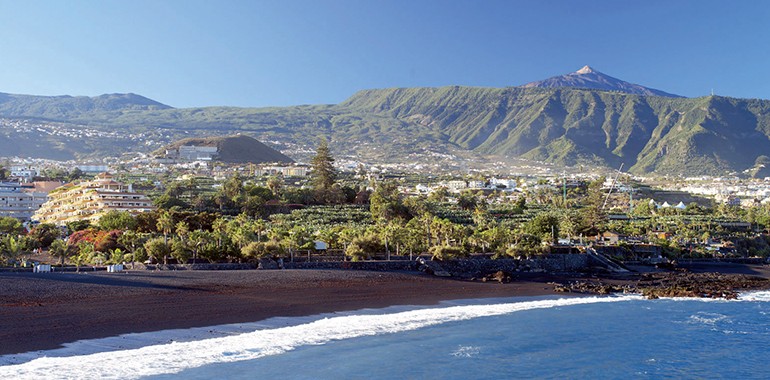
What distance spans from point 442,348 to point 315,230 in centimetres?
3352

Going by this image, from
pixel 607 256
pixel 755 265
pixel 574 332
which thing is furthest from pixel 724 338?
pixel 755 265

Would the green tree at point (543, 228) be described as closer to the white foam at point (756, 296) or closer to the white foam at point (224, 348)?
the white foam at point (756, 296)

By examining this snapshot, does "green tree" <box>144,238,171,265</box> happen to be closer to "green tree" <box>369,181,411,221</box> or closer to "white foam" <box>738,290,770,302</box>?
"green tree" <box>369,181,411,221</box>

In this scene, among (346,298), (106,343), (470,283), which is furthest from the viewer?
(470,283)

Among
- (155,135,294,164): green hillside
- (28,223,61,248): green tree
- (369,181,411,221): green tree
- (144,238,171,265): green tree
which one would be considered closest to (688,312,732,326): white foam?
(144,238,171,265): green tree

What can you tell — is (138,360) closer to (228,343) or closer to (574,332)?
(228,343)

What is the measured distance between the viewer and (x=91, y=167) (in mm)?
145375

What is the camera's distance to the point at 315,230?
2169 inches

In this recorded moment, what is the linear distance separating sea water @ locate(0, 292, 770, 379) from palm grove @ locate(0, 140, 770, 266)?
45.3 ft

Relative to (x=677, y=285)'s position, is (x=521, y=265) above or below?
above

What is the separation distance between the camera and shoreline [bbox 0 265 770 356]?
22.3 meters

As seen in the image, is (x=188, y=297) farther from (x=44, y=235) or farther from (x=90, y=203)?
(x=90, y=203)

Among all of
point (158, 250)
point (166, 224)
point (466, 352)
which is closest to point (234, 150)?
point (166, 224)

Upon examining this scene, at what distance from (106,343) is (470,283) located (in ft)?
80.7
